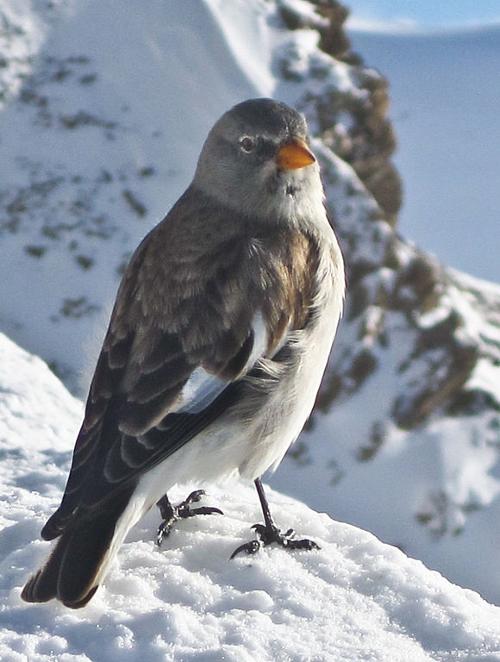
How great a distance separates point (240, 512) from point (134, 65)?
355cm

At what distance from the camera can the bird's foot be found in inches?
118

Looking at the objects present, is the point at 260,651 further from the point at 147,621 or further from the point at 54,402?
the point at 54,402

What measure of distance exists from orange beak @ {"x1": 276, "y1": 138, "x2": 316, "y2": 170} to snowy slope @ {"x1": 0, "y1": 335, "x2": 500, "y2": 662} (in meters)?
0.99

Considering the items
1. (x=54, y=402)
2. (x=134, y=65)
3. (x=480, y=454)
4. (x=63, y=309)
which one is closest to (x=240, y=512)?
(x=54, y=402)

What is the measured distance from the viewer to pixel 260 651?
250 cm

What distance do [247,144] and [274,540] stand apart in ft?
4.02

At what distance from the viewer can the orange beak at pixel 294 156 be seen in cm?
352

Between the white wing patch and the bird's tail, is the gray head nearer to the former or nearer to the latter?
the white wing patch

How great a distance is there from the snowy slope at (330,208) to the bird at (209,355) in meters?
2.20

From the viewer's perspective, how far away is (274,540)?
3.08 meters

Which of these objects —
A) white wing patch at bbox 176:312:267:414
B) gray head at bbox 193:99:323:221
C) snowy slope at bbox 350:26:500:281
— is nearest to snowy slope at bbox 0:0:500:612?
gray head at bbox 193:99:323:221

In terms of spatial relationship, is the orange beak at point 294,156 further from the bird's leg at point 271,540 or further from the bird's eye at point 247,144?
the bird's leg at point 271,540

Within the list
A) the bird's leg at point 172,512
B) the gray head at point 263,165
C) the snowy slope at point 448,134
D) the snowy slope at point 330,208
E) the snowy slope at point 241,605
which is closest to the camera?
the snowy slope at point 241,605

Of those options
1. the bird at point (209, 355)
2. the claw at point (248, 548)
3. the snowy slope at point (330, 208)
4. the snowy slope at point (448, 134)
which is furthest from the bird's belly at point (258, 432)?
the snowy slope at point (448, 134)
